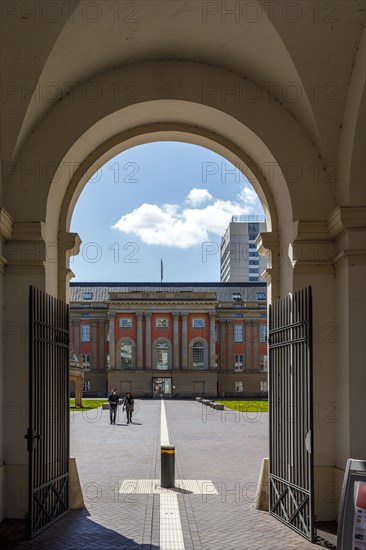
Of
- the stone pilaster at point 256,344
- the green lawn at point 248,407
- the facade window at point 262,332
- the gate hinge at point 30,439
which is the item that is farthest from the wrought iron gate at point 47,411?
the facade window at point 262,332

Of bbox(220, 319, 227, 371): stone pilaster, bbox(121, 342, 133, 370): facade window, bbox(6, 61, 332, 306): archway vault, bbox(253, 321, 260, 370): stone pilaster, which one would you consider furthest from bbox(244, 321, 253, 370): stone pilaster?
bbox(6, 61, 332, 306): archway vault

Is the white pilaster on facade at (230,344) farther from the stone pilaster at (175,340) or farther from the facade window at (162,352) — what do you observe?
the facade window at (162,352)

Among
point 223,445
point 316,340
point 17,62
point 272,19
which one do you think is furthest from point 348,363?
point 223,445

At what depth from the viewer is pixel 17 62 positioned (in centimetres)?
881

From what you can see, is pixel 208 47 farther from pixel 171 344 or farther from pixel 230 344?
pixel 230 344

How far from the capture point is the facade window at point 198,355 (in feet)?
249

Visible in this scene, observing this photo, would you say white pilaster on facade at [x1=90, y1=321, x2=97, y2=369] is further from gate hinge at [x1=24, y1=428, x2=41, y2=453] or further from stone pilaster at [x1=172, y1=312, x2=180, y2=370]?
gate hinge at [x1=24, y1=428, x2=41, y2=453]

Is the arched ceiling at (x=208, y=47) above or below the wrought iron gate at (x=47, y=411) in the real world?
above

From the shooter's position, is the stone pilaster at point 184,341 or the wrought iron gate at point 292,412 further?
the stone pilaster at point 184,341

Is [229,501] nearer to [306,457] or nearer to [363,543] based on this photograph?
[306,457]

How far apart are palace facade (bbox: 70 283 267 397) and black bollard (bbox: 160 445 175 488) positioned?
6226 centimetres

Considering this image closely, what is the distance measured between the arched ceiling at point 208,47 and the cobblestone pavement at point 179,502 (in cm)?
517

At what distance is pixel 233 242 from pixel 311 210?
117169 millimetres

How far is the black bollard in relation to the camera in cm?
1250
